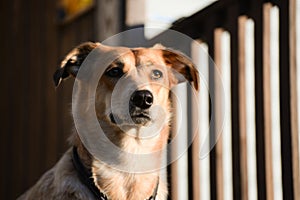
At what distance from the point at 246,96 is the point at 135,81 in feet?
1.72

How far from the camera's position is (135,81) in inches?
117

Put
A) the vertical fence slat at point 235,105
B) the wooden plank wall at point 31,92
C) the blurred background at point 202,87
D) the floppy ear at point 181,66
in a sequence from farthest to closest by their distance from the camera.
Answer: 1. the wooden plank wall at point 31,92
2. the floppy ear at point 181,66
3. the vertical fence slat at point 235,105
4. the blurred background at point 202,87

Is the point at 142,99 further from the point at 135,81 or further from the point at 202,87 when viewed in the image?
the point at 202,87

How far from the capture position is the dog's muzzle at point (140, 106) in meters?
2.82

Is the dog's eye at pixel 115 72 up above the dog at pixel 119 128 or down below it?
above

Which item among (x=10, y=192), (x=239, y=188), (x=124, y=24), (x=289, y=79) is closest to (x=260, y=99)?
(x=289, y=79)

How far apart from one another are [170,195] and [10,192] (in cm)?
335

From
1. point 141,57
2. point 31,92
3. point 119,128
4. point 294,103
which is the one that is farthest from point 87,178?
point 31,92

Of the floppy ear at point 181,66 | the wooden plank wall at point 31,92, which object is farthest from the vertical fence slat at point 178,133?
the wooden plank wall at point 31,92

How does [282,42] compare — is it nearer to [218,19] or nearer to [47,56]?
[218,19]

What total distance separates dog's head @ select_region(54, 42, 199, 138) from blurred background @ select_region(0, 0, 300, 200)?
208 millimetres

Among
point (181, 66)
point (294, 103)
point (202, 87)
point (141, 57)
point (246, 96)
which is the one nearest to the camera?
point (294, 103)

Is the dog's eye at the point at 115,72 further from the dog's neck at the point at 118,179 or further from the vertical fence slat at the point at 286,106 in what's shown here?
the vertical fence slat at the point at 286,106

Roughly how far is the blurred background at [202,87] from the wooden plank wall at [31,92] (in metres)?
0.01
